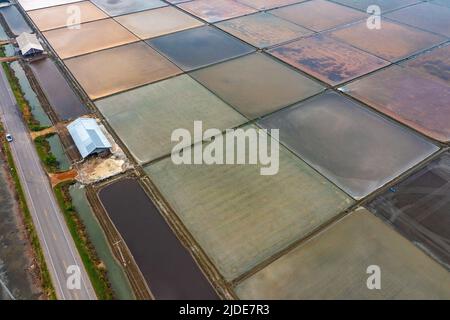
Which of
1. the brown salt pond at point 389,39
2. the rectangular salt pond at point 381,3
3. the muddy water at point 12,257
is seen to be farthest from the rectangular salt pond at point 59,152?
the rectangular salt pond at point 381,3

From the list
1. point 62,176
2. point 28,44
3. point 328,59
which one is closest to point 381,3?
point 328,59

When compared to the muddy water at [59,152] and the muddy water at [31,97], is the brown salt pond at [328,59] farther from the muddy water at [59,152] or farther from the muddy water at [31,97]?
the muddy water at [31,97]

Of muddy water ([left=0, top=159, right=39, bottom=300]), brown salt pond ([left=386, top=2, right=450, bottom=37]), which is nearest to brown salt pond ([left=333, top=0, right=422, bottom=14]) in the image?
brown salt pond ([left=386, top=2, right=450, bottom=37])

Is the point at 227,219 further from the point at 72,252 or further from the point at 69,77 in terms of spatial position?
the point at 69,77

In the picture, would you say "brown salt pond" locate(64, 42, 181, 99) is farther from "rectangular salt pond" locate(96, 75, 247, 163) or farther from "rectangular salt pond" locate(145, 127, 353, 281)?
"rectangular salt pond" locate(145, 127, 353, 281)

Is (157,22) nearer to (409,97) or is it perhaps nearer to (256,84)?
(256,84)
